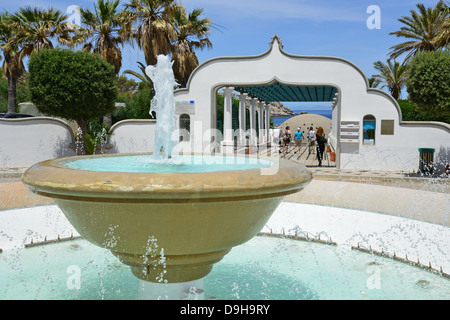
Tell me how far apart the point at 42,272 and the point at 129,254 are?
7.27 ft

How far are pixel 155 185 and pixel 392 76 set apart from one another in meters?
36.7

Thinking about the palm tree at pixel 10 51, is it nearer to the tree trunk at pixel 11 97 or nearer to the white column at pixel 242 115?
the tree trunk at pixel 11 97

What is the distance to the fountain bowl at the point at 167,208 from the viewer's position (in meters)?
2.62

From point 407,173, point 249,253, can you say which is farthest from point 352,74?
point 249,253

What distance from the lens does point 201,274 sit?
3432 millimetres

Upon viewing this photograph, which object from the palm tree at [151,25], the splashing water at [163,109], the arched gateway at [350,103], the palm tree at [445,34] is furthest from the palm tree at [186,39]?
the splashing water at [163,109]

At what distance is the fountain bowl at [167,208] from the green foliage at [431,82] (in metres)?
12.8

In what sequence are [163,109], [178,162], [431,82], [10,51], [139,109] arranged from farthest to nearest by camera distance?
1. [139,109]
2. [10,51]
3. [431,82]
4. [163,109]
5. [178,162]

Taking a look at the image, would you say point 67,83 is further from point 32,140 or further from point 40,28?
point 40,28

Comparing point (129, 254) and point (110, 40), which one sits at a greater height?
point (110, 40)

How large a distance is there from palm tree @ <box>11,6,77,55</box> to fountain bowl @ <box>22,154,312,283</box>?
75.6 feet

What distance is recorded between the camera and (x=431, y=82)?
1395 centimetres

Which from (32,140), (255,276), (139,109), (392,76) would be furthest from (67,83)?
(392,76)
